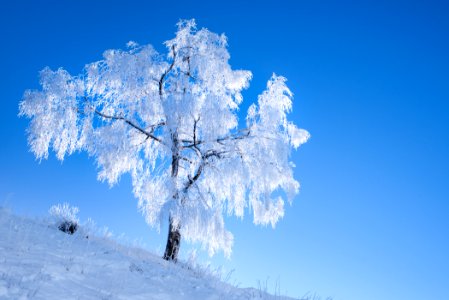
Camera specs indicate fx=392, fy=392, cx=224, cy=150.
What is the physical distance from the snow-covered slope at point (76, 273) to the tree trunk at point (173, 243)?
2.67 m

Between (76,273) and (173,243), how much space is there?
539 centimetres

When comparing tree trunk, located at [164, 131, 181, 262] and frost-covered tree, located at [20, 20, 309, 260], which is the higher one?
frost-covered tree, located at [20, 20, 309, 260]

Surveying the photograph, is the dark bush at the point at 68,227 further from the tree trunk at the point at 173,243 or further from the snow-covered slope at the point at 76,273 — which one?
the tree trunk at the point at 173,243

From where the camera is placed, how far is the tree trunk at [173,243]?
11.2 metres

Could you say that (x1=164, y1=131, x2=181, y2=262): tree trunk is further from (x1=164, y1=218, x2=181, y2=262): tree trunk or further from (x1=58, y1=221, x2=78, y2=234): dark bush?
(x1=58, y1=221, x2=78, y2=234): dark bush

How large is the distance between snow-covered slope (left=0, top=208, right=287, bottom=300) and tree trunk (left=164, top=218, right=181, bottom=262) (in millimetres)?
2666

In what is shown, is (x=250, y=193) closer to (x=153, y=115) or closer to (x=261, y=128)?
(x=261, y=128)

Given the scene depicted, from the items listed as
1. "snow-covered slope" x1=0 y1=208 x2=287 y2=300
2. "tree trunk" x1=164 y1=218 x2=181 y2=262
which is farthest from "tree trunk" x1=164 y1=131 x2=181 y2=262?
"snow-covered slope" x1=0 y1=208 x2=287 y2=300

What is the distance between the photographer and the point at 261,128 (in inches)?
470

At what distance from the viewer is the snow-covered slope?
5187 millimetres

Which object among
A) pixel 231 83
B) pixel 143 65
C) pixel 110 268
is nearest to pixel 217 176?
pixel 231 83

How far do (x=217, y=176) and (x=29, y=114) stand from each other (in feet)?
18.3

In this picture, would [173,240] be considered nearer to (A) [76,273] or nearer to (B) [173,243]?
(B) [173,243]

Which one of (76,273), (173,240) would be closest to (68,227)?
(173,240)
